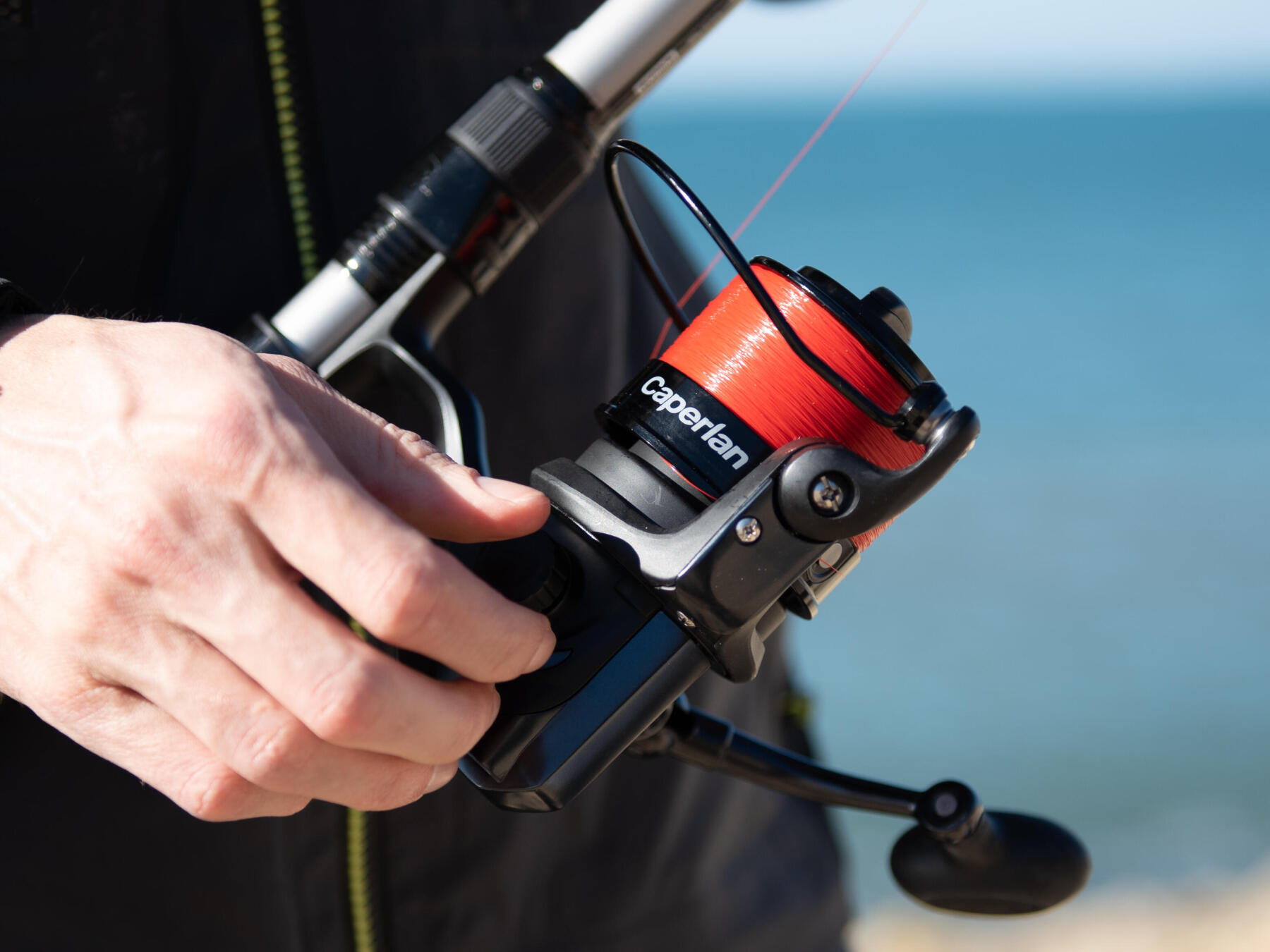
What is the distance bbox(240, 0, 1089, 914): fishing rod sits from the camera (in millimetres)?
665

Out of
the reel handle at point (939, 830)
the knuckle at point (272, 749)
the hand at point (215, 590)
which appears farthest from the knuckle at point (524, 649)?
the reel handle at point (939, 830)

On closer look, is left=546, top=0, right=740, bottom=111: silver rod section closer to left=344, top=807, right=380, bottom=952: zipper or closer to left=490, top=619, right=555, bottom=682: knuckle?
left=490, top=619, right=555, bottom=682: knuckle

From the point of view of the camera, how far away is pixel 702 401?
0.73m

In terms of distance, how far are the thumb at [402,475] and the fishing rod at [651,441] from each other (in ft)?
0.16

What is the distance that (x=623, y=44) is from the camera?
35.0 inches

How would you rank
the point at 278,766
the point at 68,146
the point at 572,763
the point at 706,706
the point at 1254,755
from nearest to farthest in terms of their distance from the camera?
the point at 278,766 < the point at 572,763 < the point at 68,146 < the point at 706,706 < the point at 1254,755

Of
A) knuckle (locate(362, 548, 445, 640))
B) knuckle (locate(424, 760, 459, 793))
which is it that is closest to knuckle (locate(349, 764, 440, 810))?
knuckle (locate(424, 760, 459, 793))

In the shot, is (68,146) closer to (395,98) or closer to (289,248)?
(289,248)

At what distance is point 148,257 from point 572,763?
552mm

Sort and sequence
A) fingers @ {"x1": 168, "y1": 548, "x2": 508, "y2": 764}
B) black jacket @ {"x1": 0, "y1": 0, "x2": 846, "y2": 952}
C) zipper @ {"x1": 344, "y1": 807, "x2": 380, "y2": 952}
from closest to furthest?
fingers @ {"x1": 168, "y1": 548, "x2": 508, "y2": 764} < black jacket @ {"x1": 0, "y1": 0, "x2": 846, "y2": 952} < zipper @ {"x1": 344, "y1": 807, "x2": 380, "y2": 952}

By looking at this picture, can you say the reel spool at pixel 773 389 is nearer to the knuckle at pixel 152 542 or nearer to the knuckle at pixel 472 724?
the knuckle at pixel 472 724

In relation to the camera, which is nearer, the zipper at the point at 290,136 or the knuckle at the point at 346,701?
the knuckle at the point at 346,701

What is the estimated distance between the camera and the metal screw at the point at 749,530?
0.66 m

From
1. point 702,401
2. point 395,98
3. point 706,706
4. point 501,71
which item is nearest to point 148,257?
point 395,98
